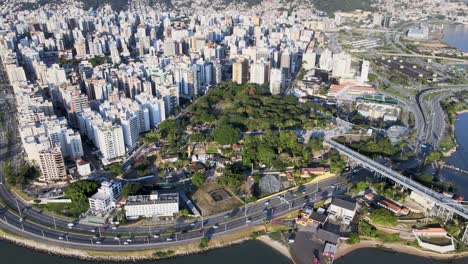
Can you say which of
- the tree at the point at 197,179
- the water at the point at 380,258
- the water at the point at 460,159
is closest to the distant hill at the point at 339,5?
the water at the point at 460,159

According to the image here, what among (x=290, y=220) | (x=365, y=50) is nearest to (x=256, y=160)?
(x=290, y=220)

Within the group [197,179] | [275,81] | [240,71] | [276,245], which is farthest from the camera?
[240,71]

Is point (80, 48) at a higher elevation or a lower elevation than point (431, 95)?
higher

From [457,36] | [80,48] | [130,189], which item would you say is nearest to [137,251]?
[130,189]

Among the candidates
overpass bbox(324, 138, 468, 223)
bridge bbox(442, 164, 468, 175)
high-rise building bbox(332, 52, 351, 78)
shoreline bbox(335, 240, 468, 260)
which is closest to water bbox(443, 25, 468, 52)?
high-rise building bbox(332, 52, 351, 78)

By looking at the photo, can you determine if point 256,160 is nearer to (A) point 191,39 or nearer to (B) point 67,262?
(B) point 67,262

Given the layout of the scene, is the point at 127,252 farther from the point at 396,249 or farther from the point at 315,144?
the point at 315,144
